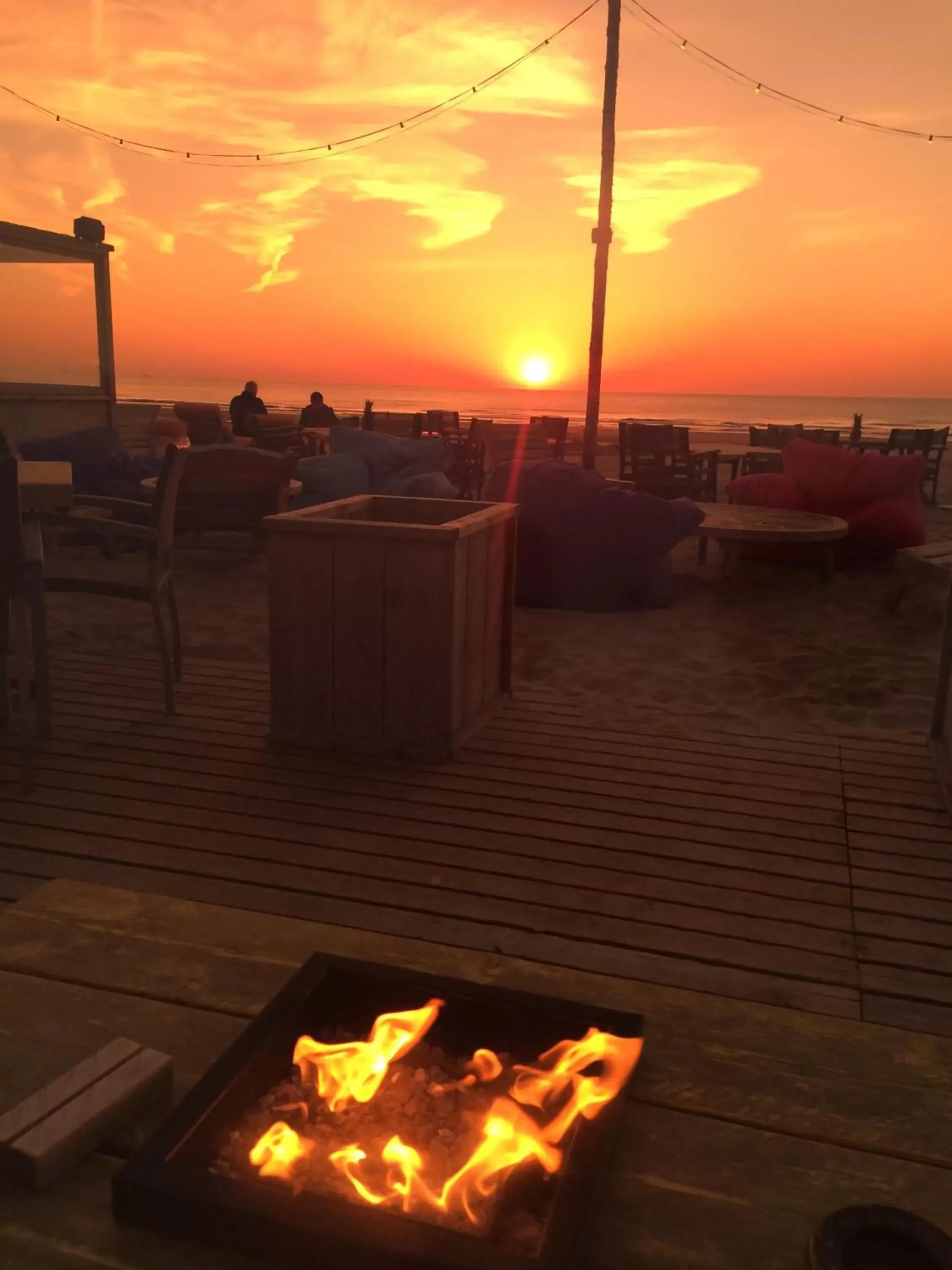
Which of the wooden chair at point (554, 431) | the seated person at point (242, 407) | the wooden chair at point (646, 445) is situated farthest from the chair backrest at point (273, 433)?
the wooden chair at point (646, 445)

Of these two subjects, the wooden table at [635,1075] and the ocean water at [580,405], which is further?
the ocean water at [580,405]

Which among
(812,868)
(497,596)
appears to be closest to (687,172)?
(497,596)

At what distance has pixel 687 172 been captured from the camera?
16.1m

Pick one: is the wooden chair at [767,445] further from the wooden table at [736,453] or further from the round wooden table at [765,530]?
the round wooden table at [765,530]

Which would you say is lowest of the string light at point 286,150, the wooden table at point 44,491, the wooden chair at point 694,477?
the wooden chair at point 694,477

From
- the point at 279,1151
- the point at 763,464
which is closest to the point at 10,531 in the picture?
the point at 279,1151

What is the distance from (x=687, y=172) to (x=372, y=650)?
15236 millimetres

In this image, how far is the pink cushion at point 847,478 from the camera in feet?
27.6

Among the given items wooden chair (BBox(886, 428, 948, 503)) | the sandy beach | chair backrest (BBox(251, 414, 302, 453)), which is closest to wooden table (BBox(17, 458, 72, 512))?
the sandy beach

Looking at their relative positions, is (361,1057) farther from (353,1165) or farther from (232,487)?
(232,487)

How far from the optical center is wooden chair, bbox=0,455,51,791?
3.24m

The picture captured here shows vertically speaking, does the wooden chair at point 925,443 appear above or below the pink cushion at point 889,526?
above

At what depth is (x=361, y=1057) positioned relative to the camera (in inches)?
55.6

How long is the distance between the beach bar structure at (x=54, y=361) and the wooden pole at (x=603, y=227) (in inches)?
233
